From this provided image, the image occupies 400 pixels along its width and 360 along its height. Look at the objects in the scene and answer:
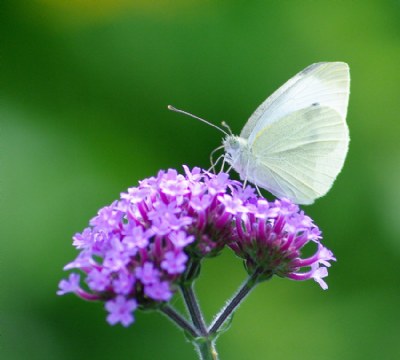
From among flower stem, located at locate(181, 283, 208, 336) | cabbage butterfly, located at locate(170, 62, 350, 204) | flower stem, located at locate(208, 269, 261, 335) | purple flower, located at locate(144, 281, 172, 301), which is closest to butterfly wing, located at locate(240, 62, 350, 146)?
cabbage butterfly, located at locate(170, 62, 350, 204)

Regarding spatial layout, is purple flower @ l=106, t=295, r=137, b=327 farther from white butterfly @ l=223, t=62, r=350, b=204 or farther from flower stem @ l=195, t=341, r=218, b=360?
white butterfly @ l=223, t=62, r=350, b=204

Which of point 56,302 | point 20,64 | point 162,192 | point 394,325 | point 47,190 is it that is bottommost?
point 394,325

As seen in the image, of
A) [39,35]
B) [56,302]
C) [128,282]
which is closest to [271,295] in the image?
[56,302]

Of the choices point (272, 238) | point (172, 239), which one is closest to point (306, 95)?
point (272, 238)

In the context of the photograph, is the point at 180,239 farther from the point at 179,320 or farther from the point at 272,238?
the point at 272,238

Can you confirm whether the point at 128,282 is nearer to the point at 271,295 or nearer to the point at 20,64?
the point at 271,295

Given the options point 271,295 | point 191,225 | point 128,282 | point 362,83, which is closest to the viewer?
point 128,282

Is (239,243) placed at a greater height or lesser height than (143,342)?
greater
